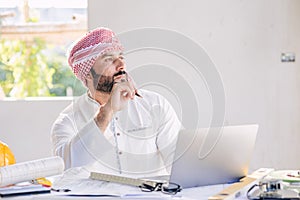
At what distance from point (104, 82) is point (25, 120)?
1.84m

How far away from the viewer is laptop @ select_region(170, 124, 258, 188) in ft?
5.95

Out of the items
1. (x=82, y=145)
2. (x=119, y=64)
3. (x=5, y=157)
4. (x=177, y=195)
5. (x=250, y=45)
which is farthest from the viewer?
(x=250, y=45)

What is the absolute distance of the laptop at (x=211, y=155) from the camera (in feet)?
5.95

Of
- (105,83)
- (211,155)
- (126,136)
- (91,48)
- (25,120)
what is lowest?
(25,120)

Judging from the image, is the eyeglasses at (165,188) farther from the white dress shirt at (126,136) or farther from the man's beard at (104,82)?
the man's beard at (104,82)

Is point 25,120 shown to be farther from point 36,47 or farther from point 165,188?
point 165,188

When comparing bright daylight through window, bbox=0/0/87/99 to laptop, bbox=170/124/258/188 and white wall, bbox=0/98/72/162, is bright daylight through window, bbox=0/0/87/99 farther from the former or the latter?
laptop, bbox=170/124/258/188

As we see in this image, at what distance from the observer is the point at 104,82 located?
2.42 meters

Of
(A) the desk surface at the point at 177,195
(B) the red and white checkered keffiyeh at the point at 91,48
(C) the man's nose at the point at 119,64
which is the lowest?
(A) the desk surface at the point at 177,195

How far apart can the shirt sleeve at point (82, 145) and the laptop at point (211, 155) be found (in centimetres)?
55

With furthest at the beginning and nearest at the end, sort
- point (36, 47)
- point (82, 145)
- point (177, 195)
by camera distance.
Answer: point (36, 47)
point (82, 145)
point (177, 195)

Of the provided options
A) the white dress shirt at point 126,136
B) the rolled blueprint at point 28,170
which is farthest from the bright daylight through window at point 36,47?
the rolled blueprint at point 28,170

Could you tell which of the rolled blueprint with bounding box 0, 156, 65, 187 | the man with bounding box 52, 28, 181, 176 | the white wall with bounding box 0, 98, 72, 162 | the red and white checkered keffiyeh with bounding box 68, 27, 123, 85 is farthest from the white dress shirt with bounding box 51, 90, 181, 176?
the white wall with bounding box 0, 98, 72, 162

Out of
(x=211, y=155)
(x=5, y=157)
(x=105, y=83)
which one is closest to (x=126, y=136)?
(x=105, y=83)
